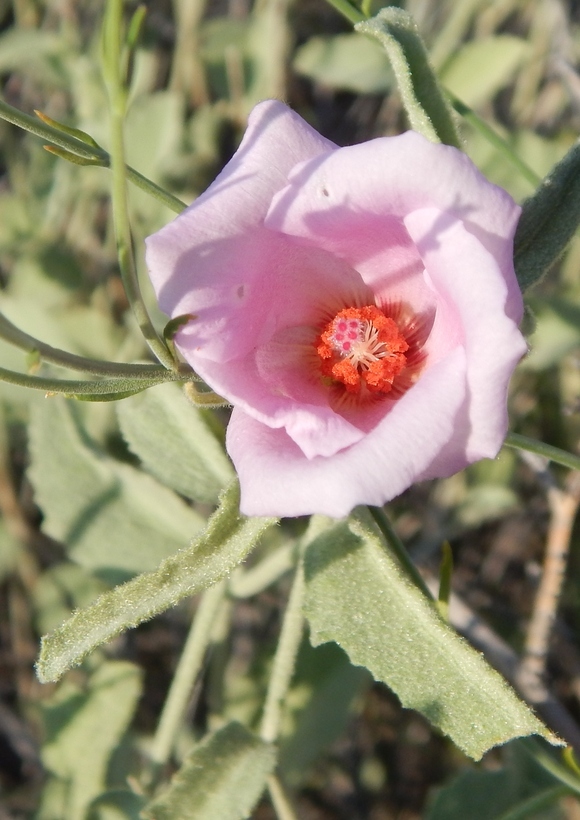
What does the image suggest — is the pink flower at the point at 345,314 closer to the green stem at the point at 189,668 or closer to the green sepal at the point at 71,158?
the green sepal at the point at 71,158

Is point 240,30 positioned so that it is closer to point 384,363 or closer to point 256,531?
point 384,363

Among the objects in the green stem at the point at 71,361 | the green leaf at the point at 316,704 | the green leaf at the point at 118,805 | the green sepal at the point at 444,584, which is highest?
the green stem at the point at 71,361

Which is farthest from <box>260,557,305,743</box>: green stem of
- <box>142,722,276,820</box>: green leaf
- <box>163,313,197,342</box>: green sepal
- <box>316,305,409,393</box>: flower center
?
<box>163,313,197,342</box>: green sepal

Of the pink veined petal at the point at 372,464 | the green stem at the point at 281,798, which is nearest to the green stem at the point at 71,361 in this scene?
the pink veined petal at the point at 372,464

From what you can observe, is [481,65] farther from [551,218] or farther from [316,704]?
[316,704]

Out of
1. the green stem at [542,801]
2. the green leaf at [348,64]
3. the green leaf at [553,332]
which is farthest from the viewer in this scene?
the green leaf at [348,64]

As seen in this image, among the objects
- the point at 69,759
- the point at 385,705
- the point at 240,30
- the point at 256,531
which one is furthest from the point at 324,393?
the point at 240,30

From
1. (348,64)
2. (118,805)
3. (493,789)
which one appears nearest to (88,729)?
(118,805)
